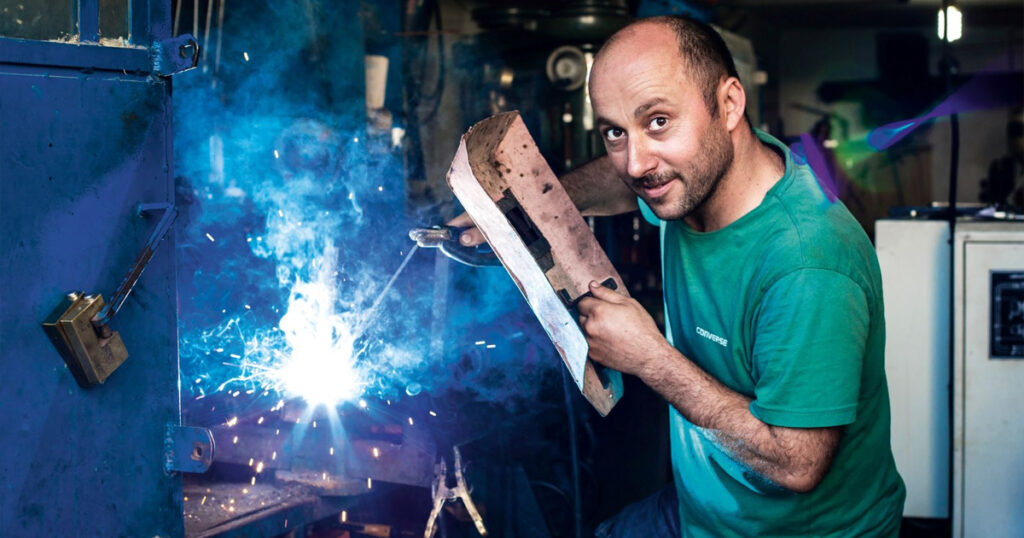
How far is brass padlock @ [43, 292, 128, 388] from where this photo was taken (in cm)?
157

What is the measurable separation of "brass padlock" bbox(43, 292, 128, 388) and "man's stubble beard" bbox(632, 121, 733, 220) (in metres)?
1.16

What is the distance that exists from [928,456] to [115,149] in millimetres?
2900

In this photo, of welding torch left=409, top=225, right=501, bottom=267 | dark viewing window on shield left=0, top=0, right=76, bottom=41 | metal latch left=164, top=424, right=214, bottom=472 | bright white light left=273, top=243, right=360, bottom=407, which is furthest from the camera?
bright white light left=273, top=243, right=360, bottom=407

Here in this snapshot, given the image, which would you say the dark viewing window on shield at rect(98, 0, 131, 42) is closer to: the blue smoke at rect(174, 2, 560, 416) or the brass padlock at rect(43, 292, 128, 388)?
the brass padlock at rect(43, 292, 128, 388)

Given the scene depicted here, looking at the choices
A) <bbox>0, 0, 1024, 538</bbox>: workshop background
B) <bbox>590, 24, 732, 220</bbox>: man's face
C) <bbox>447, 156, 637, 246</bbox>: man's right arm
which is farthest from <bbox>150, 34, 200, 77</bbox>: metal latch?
<bbox>447, 156, 637, 246</bbox>: man's right arm

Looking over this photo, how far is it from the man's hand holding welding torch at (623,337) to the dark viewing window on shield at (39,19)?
1.20m

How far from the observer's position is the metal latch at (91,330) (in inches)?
62.0

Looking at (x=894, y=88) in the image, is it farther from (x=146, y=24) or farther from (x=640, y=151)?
(x=146, y=24)

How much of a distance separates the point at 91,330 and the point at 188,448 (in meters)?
0.34

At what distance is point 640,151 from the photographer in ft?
6.14

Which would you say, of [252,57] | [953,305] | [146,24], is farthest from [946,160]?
[146,24]

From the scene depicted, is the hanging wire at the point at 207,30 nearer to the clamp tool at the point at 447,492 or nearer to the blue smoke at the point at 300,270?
the blue smoke at the point at 300,270

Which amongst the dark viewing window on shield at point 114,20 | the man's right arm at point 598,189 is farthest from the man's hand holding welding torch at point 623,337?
the dark viewing window on shield at point 114,20

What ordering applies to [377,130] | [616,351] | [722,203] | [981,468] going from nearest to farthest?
[616,351]
[722,203]
[981,468]
[377,130]
